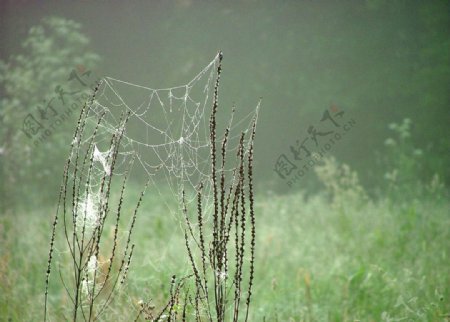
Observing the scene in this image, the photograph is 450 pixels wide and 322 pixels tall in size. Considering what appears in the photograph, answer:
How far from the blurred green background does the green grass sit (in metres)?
0.03

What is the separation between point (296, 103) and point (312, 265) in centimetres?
611

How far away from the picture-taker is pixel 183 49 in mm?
10047

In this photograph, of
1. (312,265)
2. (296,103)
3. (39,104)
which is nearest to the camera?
(312,265)

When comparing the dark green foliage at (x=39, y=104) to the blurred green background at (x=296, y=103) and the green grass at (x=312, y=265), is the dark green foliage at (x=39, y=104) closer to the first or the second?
the blurred green background at (x=296, y=103)

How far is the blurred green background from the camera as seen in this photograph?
4473 millimetres

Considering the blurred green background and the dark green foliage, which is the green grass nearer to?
the blurred green background

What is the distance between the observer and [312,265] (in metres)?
4.30

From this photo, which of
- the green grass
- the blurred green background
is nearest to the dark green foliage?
the blurred green background

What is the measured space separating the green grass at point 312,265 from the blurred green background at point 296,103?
0.03 meters

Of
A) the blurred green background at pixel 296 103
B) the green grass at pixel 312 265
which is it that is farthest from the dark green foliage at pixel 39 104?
the green grass at pixel 312 265

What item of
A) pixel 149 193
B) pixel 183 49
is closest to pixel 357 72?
pixel 183 49

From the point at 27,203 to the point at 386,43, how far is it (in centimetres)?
711

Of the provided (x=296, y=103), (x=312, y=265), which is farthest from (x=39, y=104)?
(x=296, y=103)

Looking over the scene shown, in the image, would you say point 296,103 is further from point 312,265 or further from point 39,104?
point 312,265
